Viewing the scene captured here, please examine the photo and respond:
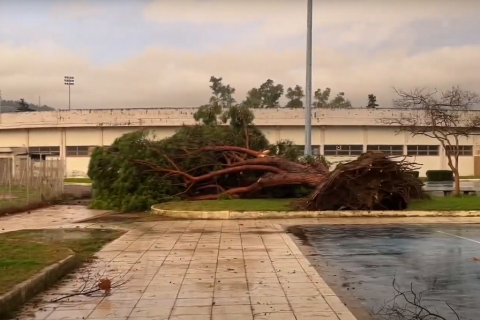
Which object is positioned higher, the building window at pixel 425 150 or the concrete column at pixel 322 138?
the concrete column at pixel 322 138

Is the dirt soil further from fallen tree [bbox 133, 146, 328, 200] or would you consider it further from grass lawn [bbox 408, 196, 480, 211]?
grass lawn [bbox 408, 196, 480, 211]

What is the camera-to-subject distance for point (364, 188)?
20.1 metres

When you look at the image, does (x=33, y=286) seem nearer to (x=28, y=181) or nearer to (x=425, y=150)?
(x=28, y=181)

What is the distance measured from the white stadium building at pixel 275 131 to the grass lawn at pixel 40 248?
34.5 meters

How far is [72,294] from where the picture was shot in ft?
26.4

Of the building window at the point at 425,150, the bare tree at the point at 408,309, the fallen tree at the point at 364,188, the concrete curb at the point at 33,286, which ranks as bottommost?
the bare tree at the point at 408,309

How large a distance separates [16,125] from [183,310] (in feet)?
169

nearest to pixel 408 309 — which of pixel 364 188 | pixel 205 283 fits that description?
pixel 205 283

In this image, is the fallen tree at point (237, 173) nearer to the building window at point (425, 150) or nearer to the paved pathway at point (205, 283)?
the paved pathway at point (205, 283)

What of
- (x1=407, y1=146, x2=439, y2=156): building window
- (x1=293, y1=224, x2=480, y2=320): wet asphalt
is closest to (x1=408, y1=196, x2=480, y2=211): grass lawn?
(x1=293, y1=224, x2=480, y2=320): wet asphalt

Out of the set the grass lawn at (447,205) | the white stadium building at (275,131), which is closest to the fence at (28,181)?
the grass lawn at (447,205)

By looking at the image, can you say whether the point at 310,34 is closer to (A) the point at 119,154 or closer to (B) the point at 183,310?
(A) the point at 119,154

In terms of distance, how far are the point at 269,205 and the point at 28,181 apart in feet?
35.0

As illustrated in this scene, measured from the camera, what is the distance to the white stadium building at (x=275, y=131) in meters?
50.8
